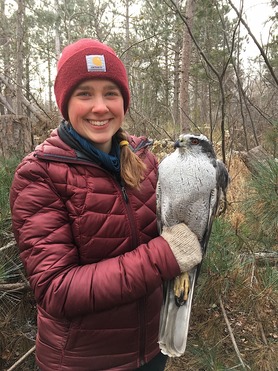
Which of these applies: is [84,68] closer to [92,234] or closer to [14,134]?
[92,234]

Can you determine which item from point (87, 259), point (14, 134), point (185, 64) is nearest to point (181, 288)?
point (87, 259)

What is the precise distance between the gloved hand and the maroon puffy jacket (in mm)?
27

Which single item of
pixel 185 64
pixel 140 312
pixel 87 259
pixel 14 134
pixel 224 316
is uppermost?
pixel 185 64

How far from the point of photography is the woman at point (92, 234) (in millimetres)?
1146

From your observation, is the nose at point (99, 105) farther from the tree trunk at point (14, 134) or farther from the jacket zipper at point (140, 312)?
the tree trunk at point (14, 134)

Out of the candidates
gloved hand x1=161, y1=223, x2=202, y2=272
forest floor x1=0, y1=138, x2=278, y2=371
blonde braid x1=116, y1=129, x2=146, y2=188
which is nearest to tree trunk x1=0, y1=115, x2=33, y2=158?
forest floor x1=0, y1=138, x2=278, y2=371

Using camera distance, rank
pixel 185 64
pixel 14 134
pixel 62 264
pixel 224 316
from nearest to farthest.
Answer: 1. pixel 62 264
2. pixel 224 316
3. pixel 14 134
4. pixel 185 64

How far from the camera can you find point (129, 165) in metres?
1.40

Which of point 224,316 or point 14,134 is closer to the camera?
point 224,316

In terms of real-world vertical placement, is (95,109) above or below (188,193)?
above

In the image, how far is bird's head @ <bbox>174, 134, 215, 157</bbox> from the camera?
1.47 metres

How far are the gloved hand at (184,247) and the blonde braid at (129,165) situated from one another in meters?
0.25

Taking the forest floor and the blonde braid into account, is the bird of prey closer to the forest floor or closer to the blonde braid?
the blonde braid

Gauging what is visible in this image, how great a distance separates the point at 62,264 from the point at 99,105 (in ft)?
1.94
